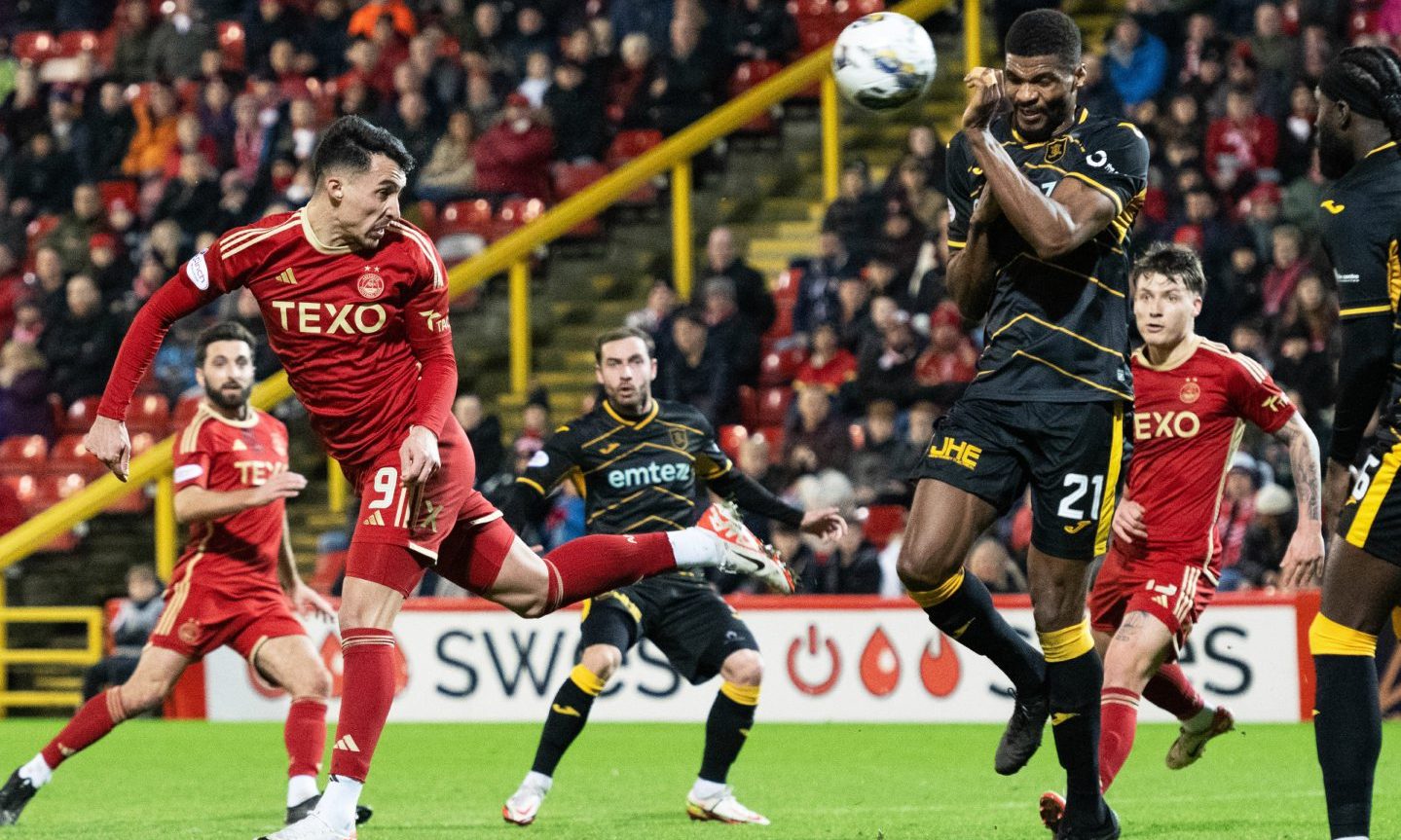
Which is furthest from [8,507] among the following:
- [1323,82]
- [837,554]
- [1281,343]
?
[1323,82]

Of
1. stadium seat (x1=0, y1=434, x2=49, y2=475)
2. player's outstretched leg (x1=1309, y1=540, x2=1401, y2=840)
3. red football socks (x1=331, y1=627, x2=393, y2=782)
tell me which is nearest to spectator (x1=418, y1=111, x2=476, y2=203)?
stadium seat (x1=0, y1=434, x2=49, y2=475)

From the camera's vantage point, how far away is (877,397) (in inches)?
546

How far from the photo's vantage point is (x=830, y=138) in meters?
16.1

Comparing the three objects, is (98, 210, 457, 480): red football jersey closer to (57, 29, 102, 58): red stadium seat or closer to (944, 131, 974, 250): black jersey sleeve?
(944, 131, 974, 250): black jersey sleeve

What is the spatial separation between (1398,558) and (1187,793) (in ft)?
12.7

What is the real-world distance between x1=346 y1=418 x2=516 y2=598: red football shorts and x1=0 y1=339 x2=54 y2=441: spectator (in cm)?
1171

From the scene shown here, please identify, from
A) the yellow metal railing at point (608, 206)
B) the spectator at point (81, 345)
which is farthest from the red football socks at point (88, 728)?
the spectator at point (81, 345)

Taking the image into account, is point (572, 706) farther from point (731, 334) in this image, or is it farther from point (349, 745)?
point (731, 334)

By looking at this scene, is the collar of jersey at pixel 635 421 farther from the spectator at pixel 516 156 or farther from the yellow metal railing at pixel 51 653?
the spectator at pixel 516 156

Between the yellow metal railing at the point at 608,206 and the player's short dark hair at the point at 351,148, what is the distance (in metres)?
8.95

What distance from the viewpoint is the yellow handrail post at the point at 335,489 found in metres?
15.3

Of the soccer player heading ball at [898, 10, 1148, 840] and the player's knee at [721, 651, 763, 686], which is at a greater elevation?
the soccer player heading ball at [898, 10, 1148, 840]

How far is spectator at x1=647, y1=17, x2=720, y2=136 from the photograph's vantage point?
16.7 meters

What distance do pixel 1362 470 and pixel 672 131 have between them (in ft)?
39.6
